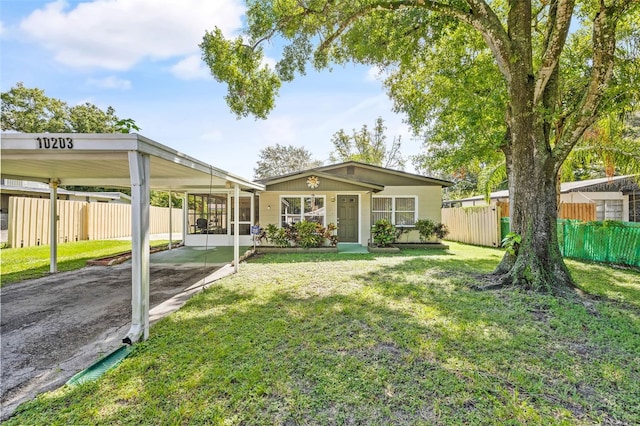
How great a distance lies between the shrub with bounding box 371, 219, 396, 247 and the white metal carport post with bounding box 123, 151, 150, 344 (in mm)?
9463

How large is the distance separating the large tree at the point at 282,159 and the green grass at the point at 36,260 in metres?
32.2

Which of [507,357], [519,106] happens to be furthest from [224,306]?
[519,106]

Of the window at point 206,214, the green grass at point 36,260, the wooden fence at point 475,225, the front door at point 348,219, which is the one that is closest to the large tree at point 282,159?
the wooden fence at point 475,225

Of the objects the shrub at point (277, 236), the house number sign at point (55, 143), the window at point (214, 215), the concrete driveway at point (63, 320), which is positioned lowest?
the concrete driveway at point (63, 320)

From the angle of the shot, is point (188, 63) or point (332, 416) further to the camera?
point (188, 63)

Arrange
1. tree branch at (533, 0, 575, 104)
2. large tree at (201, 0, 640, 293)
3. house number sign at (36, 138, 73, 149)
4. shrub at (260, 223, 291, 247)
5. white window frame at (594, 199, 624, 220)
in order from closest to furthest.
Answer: house number sign at (36, 138, 73, 149)
tree branch at (533, 0, 575, 104)
large tree at (201, 0, 640, 293)
shrub at (260, 223, 291, 247)
white window frame at (594, 199, 624, 220)

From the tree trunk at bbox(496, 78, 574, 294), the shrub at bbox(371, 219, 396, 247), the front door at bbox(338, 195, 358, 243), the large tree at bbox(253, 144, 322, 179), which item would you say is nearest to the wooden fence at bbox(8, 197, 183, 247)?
the front door at bbox(338, 195, 358, 243)

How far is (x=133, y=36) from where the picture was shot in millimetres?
8000

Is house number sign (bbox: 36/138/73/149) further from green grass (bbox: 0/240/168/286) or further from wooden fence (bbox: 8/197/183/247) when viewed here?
wooden fence (bbox: 8/197/183/247)

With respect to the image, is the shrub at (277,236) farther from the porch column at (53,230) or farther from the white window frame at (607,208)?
the white window frame at (607,208)

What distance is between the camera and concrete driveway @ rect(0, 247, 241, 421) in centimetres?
302

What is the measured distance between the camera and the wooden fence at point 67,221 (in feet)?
37.0

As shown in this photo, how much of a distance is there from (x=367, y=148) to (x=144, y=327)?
31148mm

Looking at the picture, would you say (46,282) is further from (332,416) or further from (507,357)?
(507,357)
